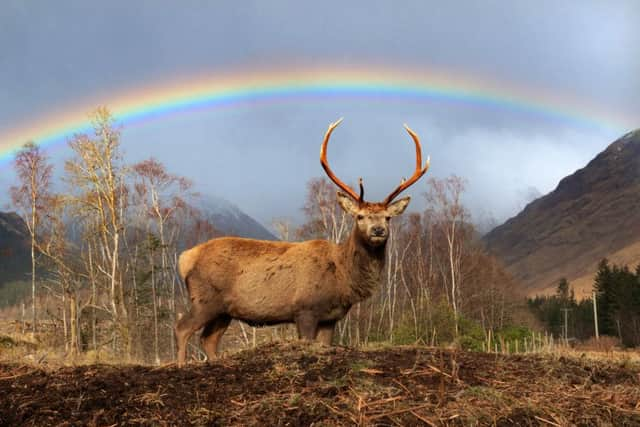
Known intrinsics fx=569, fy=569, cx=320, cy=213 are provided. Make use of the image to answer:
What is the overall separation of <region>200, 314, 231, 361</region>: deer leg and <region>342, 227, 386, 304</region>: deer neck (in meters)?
2.01

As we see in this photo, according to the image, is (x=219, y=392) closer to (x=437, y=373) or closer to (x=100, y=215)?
(x=437, y=373)

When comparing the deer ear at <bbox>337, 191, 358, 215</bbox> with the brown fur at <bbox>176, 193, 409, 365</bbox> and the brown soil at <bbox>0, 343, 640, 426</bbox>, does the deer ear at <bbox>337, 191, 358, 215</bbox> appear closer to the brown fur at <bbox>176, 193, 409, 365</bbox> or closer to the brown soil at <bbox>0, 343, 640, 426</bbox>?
the brown fur at <bbox>176, 193, 409, 365</bbox>

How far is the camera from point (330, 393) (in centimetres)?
395

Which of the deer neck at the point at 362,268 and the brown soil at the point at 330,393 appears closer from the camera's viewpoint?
the brown soil at the point at 330,393

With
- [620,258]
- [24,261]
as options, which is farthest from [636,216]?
[24,261]

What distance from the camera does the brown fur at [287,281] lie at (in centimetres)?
815

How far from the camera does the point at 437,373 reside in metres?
4.34

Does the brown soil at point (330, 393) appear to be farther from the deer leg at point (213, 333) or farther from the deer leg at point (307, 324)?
the deer leg at point (213, 333)

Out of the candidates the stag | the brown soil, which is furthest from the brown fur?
the brown soil

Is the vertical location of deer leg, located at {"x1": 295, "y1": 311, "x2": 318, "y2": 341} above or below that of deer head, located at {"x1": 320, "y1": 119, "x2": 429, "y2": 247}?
below

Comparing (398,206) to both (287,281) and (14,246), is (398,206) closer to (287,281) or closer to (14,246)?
(287,281)

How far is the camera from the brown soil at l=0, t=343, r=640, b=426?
356cm

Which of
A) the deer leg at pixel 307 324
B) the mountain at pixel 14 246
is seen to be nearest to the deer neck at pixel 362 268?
the deer leg at pixel 307 324

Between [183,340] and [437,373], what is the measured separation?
184 inches
